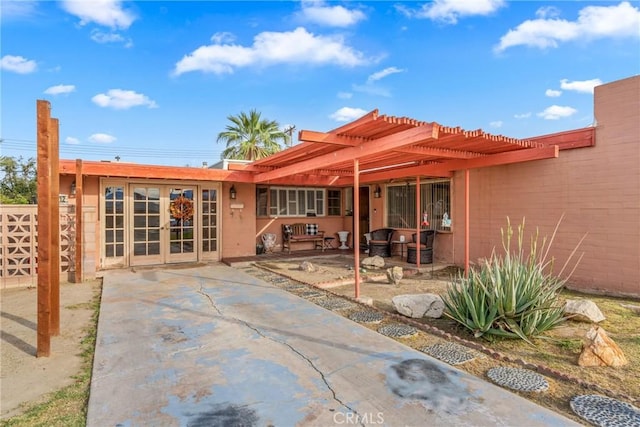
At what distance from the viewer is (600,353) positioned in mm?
3006

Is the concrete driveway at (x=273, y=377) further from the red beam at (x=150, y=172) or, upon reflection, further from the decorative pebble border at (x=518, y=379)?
the red beam at (x=150, y=172)

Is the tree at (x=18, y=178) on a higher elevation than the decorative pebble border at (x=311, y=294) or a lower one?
higher

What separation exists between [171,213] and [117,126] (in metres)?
15.6

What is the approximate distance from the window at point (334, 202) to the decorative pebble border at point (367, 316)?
7359 mm

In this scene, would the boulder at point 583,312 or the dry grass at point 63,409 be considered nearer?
the dry grass at point 63,409

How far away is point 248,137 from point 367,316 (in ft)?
58.0

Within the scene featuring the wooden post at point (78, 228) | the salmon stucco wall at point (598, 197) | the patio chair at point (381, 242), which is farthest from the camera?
the patio chair at point (381, 242)

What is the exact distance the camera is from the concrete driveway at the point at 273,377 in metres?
2.25

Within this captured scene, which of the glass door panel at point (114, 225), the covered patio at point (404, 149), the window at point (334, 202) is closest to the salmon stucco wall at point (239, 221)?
the covered patio at point (404, 149)

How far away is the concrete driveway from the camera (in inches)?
88.7

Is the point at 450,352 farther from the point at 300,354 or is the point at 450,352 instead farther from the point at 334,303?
the point at 334,303

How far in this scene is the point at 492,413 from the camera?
7.39 feet

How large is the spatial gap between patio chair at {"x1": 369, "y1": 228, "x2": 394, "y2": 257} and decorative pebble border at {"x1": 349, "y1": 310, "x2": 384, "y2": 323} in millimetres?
5099

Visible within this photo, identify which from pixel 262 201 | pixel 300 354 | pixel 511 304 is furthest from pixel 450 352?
pixel 262 201
